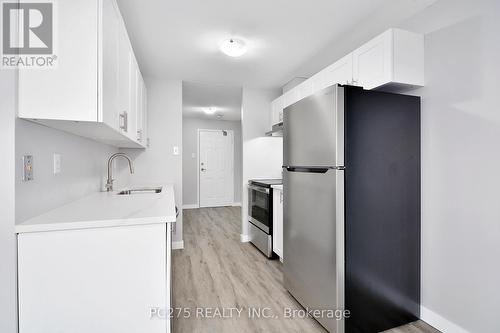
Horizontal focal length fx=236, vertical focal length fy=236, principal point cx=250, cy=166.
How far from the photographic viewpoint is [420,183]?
1.76 metres

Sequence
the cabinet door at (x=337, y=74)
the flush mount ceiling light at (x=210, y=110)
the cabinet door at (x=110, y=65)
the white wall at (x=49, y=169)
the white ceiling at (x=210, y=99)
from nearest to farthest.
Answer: the white wall at (x=49, y=169), the cabinet door at (x=110, y=65), the cabinet door at (x=337, y=74), the white ceiling at (x=210, y=99), the flush mount ceiling light at (x=210, y=110)

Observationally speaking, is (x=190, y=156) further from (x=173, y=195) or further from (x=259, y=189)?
(x=173, y=195)

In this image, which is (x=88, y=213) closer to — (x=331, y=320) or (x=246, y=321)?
(x=246, y=321)

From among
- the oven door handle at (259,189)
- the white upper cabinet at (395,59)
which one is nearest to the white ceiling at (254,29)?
the white upper cabinet at (395,59)

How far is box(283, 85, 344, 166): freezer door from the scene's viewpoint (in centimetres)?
148

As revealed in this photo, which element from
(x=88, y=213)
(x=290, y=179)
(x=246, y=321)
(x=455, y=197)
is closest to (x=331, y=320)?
(x=246, y=321)

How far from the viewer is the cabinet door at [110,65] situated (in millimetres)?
1173

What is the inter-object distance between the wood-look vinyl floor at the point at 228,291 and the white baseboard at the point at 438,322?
42 millimetres

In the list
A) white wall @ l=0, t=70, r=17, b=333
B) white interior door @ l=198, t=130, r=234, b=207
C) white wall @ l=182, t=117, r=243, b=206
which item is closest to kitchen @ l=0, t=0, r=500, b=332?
white wall @ l=0, t=70, r=17, b=333

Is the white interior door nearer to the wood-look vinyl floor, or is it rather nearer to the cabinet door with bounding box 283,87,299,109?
the wood-look vinyl floor

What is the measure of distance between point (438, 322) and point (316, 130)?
5.15ft

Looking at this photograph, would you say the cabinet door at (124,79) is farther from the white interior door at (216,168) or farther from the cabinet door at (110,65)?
the white interior door at (216,168)

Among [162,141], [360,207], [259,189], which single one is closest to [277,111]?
[259,189]

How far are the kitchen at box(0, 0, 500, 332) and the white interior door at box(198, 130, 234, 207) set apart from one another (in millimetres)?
3279
